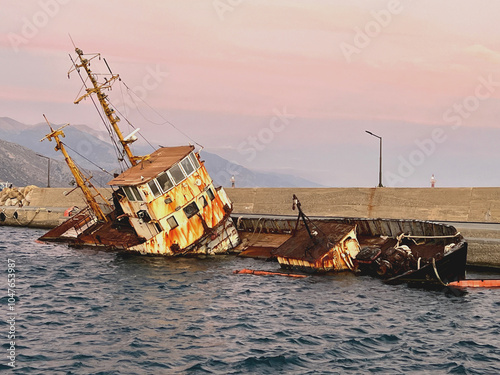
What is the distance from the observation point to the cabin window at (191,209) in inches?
1253

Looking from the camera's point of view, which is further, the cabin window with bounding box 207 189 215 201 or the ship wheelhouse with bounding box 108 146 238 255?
the cabin window with bounding box 207 189 215 201

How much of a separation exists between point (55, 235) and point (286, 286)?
25.3 metres

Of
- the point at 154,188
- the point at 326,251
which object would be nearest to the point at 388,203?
the point at 326,251

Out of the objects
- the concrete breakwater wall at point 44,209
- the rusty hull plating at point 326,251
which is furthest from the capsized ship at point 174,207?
the concrete breakwater wall at point 44,209

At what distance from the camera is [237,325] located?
60.8 ft

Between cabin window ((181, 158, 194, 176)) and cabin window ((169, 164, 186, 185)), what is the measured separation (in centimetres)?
37

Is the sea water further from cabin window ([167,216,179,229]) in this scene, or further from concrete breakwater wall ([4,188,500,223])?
concrete breakwater wall ([4,188,500,223])

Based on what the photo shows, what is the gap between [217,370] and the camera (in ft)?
47.4

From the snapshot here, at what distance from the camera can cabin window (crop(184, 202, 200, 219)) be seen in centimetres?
3183

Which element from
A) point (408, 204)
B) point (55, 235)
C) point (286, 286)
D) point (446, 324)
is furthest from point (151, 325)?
point (55, 235)

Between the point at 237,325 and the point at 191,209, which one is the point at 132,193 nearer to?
the point at 191,209

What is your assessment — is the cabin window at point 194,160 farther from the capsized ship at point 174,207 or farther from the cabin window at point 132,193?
the cabin window at point 132,193

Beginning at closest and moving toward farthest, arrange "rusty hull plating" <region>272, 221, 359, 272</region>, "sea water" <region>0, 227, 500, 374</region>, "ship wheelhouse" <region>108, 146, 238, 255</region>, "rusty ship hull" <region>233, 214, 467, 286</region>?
"sea water" <region>0, 227, 500, 374</region>, "rusty ship hull" <region>233, 214, 467, 286</region>, "rusty hull plating" <region>272, 221, 359, 272</region>, "ship wheelhouse" <region>108, 146, 238, 255</region>

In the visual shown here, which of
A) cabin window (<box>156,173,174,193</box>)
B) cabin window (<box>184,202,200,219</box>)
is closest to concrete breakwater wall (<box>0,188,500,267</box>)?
cabin window (<box>184,202,200,219</box>)
